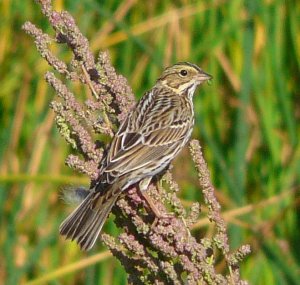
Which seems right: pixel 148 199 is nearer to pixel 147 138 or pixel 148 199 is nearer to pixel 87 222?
pixel 87 222

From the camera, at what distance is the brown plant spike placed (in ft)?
9.25

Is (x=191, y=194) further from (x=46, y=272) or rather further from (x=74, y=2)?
(x=74, y=2)

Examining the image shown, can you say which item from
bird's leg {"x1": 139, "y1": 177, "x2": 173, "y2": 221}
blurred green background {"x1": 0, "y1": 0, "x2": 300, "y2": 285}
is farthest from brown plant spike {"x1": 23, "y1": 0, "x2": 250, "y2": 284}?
blurred green background {"x1": 0, "y1": 0, "x2": 300, "y2": 285}

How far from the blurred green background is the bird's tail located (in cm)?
137

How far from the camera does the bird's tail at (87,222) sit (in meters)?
3.17

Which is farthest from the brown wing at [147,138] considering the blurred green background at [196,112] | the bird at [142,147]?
the blurred green background at [196,112]

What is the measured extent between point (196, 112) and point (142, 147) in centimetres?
107

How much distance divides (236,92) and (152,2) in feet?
2.01

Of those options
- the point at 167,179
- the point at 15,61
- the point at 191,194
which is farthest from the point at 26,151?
the point at 167,179

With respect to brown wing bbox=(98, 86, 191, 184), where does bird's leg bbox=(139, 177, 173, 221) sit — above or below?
below

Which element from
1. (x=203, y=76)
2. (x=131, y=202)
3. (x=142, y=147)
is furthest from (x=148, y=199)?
(x=203, y=76)

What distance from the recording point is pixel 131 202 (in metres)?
3.09

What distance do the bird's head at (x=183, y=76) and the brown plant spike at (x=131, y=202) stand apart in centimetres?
102

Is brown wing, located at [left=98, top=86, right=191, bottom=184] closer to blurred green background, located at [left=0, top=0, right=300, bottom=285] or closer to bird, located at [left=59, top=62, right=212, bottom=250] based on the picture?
bird, located at [left=59, top=62, right=212, bottom=250]
